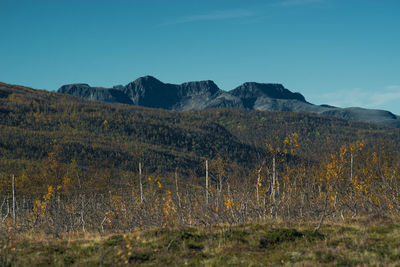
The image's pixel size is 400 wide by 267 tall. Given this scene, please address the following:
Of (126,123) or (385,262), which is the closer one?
(385,262)

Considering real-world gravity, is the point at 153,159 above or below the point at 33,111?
below

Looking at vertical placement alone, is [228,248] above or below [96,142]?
above

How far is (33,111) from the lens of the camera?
17862 cm

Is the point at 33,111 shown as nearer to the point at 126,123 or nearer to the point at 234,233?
the point at 126,123

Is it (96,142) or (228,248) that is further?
(96,142)

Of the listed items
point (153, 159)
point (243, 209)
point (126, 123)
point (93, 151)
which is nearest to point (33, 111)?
point (126, 123)

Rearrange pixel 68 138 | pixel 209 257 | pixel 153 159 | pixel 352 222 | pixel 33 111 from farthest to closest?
pixel 33 111, pixel 68 138, pixel 153 159, pixel 352 222, pixel 209 257

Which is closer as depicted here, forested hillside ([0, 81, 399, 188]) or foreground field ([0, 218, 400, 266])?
foreground field ([0, 218, 400, 266])

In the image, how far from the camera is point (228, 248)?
11.0 metres

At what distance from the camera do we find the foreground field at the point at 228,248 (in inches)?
387

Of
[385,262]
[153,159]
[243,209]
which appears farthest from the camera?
[153,159]

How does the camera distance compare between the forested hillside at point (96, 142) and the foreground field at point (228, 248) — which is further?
the forested hillside at point (96, 142)

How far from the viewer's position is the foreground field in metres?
9.84

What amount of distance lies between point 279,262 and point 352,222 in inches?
248
